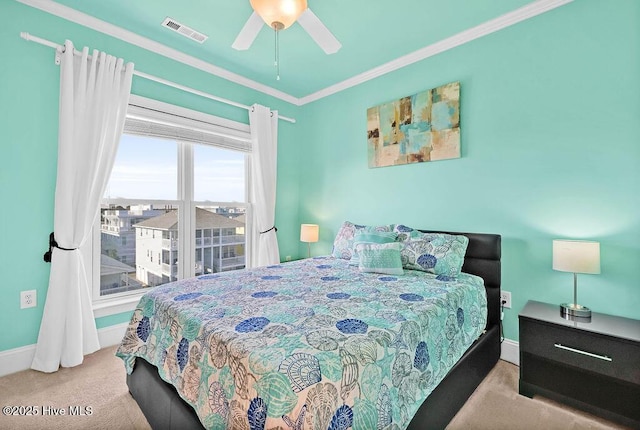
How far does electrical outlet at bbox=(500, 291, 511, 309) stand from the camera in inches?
90.7

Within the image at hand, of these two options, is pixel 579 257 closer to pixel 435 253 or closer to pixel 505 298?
pixel 505 298

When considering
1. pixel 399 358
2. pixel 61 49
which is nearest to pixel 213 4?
pixel 61 49

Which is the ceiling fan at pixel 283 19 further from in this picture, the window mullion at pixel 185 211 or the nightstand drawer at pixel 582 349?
the nightstand drawer at pixel 582 349

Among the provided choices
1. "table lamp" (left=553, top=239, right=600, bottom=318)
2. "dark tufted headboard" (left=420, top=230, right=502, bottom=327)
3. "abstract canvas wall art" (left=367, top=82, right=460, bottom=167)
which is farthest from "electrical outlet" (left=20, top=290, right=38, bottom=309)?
"table lamp" (left=553, top=239, right=600, bottom=318)

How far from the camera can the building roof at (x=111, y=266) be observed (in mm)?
2573

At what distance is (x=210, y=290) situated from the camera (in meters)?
1.75

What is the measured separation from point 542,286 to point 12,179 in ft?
13.0

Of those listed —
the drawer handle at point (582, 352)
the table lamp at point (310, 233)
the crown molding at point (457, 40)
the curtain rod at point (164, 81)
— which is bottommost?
the drawer handle at point (582, 352)

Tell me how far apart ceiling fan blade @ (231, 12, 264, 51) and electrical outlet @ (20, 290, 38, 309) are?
2384 millimetres

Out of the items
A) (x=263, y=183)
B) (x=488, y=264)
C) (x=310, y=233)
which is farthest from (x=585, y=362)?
(x=263, y=183)

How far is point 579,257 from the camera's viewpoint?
5.79 feet

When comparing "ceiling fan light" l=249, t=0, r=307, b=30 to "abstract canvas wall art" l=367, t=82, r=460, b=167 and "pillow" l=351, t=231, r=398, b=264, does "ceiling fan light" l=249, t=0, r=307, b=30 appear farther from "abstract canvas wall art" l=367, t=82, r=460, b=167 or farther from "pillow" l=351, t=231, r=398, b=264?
"pillow" l=351, t=231, r=398, b=264

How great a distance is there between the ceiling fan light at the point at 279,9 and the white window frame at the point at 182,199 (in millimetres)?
1561

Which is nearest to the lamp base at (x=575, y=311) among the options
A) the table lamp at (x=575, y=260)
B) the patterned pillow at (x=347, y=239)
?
the table lamp at (x=575, y=260)
